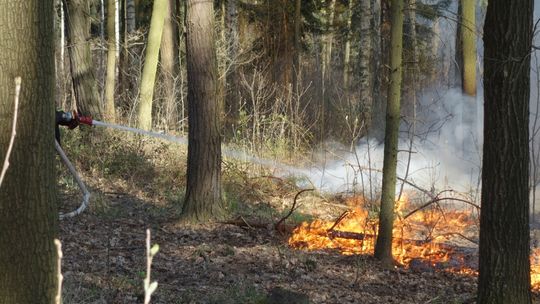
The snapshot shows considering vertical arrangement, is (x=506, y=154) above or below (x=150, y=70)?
A: below

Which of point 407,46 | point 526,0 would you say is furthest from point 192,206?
point 407,46

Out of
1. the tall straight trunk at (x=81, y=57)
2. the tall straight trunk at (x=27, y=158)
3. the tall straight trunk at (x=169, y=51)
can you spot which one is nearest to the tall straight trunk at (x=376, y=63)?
the tall straight trunk at (x=169, y=51)

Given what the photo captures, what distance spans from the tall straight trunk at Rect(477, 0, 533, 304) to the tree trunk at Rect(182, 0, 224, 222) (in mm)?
4394

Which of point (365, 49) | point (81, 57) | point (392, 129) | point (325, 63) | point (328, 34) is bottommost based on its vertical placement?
point (392, 129)

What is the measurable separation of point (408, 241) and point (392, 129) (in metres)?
1.82

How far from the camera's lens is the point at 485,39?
502 cm

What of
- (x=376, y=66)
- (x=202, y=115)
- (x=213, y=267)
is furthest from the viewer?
(x=376, y=66)

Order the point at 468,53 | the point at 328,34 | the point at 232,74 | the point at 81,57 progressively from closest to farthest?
the point at 81,57 < the point at 468,53 < the point at 232,74 < the point at 328,34

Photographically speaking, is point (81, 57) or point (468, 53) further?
point (468, 53)

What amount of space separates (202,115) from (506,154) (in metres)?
4.61

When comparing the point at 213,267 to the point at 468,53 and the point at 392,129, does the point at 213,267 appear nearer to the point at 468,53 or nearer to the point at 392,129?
the point at 392,129

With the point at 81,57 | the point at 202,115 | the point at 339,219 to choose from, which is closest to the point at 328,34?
the point at 81,57

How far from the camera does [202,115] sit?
8672 mm

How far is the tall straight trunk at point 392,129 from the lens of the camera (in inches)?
273
